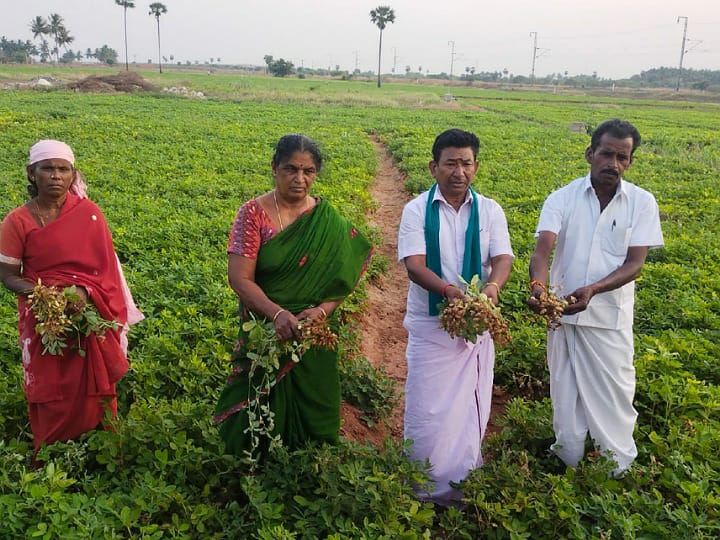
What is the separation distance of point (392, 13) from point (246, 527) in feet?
294

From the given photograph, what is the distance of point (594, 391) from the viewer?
3316mm

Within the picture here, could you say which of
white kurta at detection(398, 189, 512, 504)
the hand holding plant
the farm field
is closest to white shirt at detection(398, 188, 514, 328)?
white kurta at detection(398, 189, 512, 504)


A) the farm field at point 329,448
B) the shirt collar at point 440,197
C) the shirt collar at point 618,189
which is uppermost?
the shirt collar at point 618,189

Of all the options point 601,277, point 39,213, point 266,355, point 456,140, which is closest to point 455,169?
point 456,140

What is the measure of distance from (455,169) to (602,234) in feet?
3.11

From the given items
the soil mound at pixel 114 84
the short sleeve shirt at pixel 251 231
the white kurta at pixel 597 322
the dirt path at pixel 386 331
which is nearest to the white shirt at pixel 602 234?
the white kurta at pixel 597 322

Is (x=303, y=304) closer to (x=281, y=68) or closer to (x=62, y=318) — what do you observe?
(x=62, y=318)

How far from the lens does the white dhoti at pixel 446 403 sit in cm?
322

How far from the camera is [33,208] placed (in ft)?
11.0

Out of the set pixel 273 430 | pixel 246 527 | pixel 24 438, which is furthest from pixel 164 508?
pixel 24 438

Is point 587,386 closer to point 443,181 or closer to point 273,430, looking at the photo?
point 443,181

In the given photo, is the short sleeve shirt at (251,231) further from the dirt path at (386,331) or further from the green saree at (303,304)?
the dirt path at (386,331)

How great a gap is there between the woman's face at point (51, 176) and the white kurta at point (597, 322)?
282 cm

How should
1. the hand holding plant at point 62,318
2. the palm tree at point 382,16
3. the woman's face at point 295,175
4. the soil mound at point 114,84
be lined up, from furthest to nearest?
1. the palm tree at point 382,16
2. the soil mound at point 114,84
3. the hand holding plant at point 62,318
4. the woman's face at point 295,175
